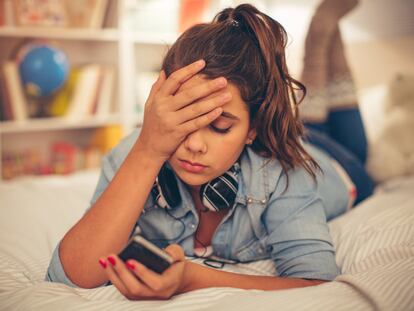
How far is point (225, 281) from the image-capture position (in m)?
0.69

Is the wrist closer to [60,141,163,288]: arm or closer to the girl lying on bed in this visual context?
the girl lying on bed

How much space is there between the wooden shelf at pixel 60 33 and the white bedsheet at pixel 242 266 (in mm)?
984

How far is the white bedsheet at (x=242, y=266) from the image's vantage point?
1.83 feet

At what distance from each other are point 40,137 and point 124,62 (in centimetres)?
67

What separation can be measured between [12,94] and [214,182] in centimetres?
166

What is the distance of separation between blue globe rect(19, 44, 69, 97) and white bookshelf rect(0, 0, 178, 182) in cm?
14

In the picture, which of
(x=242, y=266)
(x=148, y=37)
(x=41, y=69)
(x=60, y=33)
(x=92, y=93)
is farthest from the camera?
(x=148, y=37)

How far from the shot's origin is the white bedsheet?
559mm

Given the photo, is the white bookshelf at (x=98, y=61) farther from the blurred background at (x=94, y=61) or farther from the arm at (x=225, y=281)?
the arm at (x=225, y=281)

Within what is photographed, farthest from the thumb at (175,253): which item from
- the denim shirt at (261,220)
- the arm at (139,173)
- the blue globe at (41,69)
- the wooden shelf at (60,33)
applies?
the wooden shelf at (60,33)

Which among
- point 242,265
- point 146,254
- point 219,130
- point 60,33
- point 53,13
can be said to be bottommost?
point 242,265

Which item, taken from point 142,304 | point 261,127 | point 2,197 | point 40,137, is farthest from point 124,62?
point 142,304

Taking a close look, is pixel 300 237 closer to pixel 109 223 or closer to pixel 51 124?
pixel 109 223

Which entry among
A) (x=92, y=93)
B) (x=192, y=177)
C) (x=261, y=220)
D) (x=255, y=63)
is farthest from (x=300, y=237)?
(x=92, y=93)
